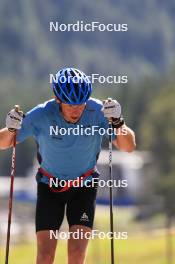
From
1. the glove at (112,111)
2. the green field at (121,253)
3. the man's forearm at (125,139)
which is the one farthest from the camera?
the green field at (121,253)

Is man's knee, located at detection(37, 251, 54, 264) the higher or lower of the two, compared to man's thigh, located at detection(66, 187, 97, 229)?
lower

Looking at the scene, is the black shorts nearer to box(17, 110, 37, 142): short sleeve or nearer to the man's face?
box(17, 110, 37, 142): short sleeve

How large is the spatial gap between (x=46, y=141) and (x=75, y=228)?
3.27ft

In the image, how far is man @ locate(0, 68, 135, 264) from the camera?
1073 centimetres

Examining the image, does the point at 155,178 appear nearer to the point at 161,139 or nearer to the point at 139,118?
the point at 161,139

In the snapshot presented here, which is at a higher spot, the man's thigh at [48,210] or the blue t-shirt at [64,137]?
the blue t-shirt at [64,137]

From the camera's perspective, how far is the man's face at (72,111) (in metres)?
10.7

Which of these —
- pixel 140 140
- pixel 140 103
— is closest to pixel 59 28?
pixel 140 140

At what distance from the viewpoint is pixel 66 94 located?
1065 cm

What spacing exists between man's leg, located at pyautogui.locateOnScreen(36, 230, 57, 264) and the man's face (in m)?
1.25

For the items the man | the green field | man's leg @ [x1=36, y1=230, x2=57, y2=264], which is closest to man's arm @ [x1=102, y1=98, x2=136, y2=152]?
the man

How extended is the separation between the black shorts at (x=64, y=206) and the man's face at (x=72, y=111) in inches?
30.3

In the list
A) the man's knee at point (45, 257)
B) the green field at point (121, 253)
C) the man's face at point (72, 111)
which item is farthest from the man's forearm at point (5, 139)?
the green field at point (121, 253)

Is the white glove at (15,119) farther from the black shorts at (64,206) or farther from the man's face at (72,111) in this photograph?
the black shorts at (64,206)
